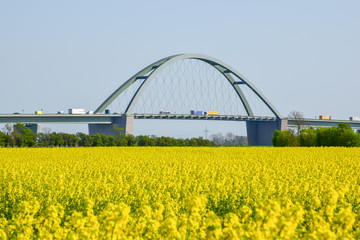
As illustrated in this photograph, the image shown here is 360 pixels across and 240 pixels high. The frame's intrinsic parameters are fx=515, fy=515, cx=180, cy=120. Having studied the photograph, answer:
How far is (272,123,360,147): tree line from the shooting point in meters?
62.5

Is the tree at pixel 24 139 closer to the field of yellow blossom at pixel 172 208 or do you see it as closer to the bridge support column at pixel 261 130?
the field of yellow blossom at pixel 172 208

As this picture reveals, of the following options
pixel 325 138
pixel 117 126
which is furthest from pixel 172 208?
pixel 117 126

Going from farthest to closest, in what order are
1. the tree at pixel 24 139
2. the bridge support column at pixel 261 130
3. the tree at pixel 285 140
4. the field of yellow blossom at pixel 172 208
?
1. the bridge support column at pixel 261 130
2. the tree at pixel 24 139
3. the tree at pixel 285 140
4. the field of yellow blossom at pixel 172 208

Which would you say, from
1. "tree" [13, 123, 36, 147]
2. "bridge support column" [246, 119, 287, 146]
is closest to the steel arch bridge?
"bridge support column" [246, 119, 287, 146]

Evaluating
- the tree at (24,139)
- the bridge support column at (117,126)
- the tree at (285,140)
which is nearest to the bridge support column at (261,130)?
the bridge support column at (117,126)

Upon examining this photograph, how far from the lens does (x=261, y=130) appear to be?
449 ft

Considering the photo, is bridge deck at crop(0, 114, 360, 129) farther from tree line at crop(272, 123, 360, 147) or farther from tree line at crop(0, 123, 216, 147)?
tree line at crop(272, 123, 360, 147)

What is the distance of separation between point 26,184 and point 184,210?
6016 millimetres

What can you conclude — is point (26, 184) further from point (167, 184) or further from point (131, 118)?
point (131, 118)

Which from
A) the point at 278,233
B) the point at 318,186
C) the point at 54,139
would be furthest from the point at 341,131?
the point at 278,233

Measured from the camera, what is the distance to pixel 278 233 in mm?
6215

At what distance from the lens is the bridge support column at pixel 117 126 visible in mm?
105375

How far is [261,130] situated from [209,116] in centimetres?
2191

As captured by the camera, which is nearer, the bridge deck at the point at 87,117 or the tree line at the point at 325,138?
the tree line at the point at 325,138
